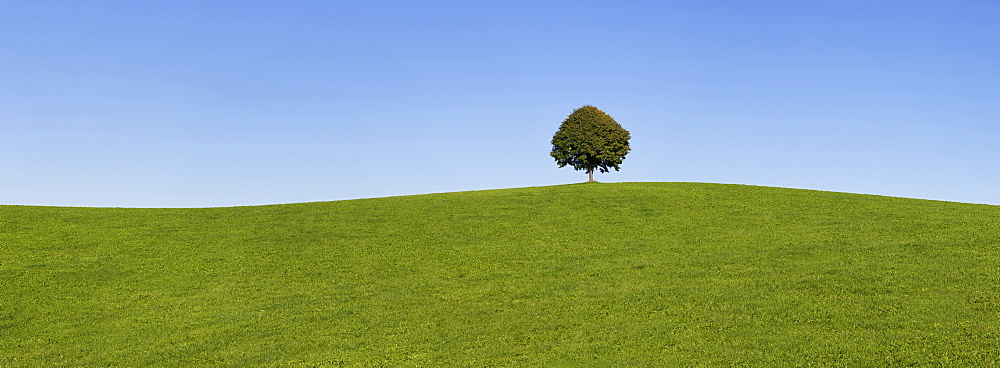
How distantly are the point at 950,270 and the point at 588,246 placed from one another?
12.7 meters

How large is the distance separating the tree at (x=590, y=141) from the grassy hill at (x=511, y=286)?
33.3m

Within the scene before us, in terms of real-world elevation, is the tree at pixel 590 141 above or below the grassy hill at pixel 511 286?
above

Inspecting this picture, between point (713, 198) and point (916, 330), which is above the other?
point (713, 198)

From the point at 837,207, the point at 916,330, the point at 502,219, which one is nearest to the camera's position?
the point at 916,330

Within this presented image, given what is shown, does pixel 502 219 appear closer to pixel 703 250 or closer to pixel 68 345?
pixel 703 250

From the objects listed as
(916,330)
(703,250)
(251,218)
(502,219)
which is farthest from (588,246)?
(251,218)

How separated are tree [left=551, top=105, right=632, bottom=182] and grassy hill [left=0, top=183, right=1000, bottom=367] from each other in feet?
109

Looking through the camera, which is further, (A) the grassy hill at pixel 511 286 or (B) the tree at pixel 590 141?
(B) the tree at pixel 590 141

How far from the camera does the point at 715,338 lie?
16234 millimetres

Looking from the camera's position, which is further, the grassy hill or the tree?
the tree

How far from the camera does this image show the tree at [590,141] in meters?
72.1

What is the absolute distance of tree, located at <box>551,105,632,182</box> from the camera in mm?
72125

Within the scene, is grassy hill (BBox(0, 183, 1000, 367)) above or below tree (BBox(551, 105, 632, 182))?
below

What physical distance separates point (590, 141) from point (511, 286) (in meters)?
50.8
